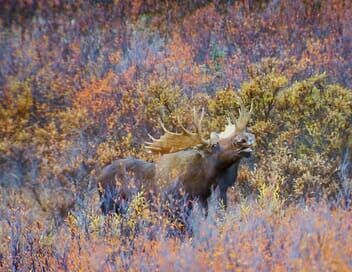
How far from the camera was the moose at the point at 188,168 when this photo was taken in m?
6.47

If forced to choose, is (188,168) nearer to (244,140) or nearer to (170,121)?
(244,140)

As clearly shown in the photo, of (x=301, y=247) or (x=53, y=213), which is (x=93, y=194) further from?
(x=301, y=247)

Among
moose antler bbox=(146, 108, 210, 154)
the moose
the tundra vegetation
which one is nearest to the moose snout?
the moose

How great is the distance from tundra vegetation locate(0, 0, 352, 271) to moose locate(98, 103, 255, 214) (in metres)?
0.20

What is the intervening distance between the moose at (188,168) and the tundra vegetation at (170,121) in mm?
202

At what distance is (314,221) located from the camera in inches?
171

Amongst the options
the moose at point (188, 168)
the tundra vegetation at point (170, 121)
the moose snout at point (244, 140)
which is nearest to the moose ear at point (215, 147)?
the moose at point (188, 168)

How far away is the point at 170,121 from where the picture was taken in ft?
30.7

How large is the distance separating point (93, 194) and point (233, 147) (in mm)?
2235

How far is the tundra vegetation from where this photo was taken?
14.8ft

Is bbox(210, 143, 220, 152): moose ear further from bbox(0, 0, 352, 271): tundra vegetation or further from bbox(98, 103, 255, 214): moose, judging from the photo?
bbox(0, 0, 352, 271): tundra vegetation

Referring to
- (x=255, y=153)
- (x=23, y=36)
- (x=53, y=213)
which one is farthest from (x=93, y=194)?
(x=23, y=36)

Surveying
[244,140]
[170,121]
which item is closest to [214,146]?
[244,140]

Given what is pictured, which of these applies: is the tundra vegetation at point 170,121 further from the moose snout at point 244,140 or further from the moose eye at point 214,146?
the moose eye at point 214,146
